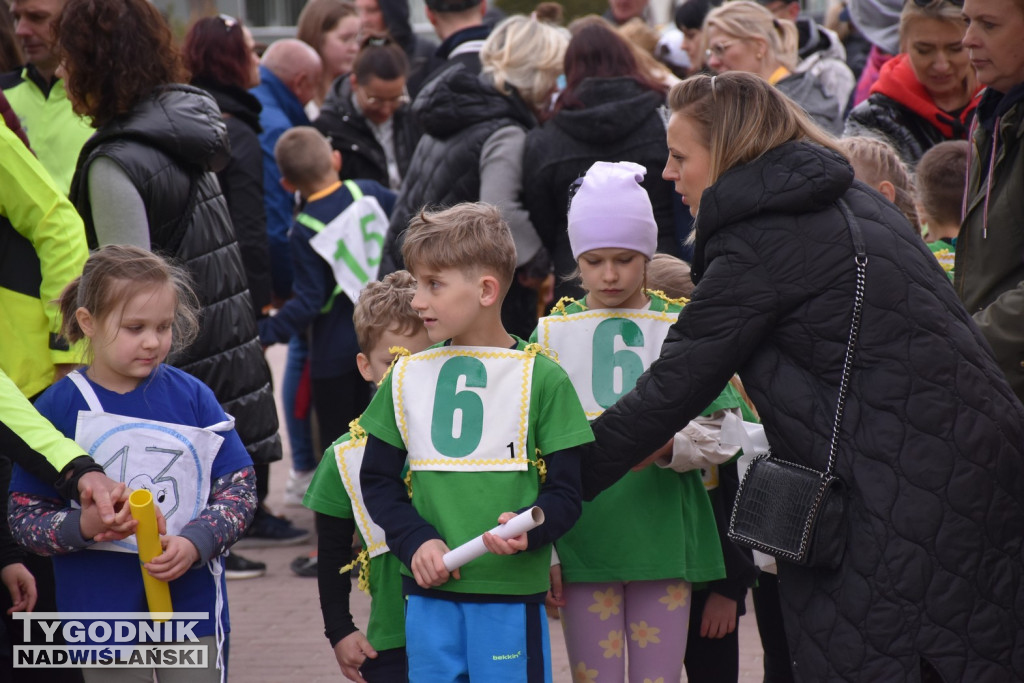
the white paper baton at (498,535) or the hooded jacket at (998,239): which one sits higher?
the hooded jacket at (998,239)

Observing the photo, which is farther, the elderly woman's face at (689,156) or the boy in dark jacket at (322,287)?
the boy in dark jacket at (322,287)

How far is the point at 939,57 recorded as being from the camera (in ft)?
18.2

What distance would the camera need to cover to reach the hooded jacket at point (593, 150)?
5.19 m

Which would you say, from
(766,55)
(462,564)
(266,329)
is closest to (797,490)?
(462,564)

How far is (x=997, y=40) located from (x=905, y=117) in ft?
7.99

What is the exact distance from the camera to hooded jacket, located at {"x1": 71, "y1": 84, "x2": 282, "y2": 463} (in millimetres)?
4352

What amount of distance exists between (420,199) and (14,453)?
2.81m

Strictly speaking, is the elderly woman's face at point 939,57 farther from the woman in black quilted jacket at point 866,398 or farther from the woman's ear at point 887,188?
the woman in black quilted jacket at point 866,398

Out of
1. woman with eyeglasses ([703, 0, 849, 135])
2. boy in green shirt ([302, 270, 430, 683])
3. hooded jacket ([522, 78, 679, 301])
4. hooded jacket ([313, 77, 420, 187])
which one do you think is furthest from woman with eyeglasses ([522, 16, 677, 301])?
hooded jacket ([313, 77, 420, 187])

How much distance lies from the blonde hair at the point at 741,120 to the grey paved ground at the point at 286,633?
8.22 ft

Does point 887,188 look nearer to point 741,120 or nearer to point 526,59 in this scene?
point 741,120

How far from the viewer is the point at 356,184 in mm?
6879

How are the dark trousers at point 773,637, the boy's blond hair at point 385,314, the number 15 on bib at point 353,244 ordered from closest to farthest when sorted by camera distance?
the boy's blond hair at point 385,314 → the dark trousers at point 773,637 → the number 15 on bib at point 353,244

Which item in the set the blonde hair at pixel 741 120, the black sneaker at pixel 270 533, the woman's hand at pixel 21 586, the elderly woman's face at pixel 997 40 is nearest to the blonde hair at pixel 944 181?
the elderly woman's face at pixel 997 40
